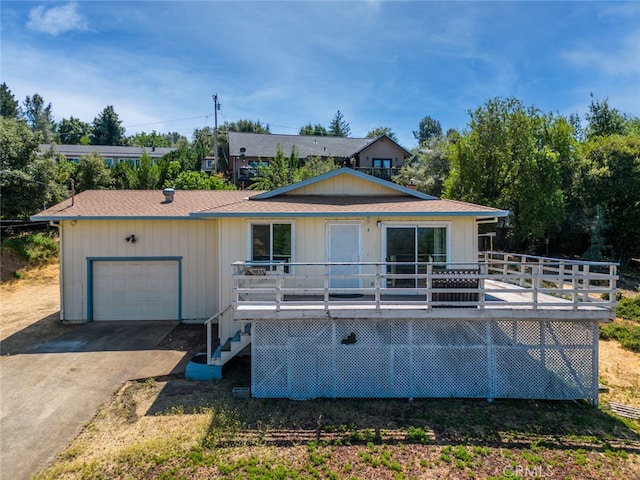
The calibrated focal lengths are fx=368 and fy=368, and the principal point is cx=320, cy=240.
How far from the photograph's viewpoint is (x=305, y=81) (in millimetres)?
19500

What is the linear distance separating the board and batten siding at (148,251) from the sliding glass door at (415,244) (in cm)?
614

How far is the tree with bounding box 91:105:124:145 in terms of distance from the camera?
208 feet

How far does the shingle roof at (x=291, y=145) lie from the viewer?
3522 centimetres

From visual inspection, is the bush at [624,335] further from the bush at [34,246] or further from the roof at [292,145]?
Answer: the roof at [292,145]

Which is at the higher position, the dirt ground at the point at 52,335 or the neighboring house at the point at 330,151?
the neighboring house at the point at 330,151

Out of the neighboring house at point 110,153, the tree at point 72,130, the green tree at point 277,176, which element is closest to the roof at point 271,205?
the green tree at point 277,176

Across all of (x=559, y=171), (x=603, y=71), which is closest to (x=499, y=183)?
(x=559, y=171)


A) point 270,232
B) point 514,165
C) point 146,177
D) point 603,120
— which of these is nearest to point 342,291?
point 270,232

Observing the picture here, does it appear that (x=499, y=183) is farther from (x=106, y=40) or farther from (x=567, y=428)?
(x=106, y=40)

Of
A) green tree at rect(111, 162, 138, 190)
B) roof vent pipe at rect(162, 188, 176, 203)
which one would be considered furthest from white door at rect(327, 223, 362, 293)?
green tree at rect(111, 162, 138, 190)

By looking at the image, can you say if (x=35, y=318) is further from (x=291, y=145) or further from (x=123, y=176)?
(x=291, y=145)

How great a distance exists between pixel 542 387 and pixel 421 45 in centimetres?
1473

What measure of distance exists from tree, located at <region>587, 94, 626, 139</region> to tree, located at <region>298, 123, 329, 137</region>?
39184mm

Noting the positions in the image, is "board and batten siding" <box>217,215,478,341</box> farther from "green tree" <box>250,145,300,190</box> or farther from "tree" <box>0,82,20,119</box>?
"tree" <box>0,82,20,119</box>
